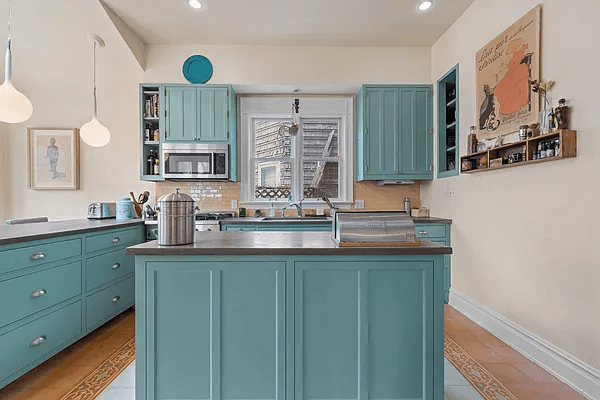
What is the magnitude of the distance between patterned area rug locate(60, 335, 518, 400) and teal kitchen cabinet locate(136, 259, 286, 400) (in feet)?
2.37

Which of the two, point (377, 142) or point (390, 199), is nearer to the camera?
point (377, 142)

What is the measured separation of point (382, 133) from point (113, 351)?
3.49 meters

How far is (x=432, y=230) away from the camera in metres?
3.66

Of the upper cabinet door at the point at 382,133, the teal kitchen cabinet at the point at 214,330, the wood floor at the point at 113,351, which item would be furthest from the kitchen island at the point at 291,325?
the upper cabinet door at the point at 382,133

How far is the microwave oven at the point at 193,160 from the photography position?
3.91 meters

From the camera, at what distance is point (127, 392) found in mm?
2014

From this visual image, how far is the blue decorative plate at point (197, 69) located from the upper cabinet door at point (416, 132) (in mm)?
2421

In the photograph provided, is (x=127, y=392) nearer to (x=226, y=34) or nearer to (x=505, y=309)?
(x=505, y=309)

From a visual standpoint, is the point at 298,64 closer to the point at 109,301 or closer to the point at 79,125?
the point at 79,125

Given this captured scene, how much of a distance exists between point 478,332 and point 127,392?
9.10 ft

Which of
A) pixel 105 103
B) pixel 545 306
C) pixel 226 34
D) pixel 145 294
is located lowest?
pixel 545 306

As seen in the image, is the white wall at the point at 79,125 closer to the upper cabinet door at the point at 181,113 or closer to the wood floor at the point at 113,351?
the upper cabinet door at the point at 181,113

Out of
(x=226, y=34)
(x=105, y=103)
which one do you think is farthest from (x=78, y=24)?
(x=226, y=34)

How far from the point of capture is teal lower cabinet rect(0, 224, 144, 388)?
1.99 meters
